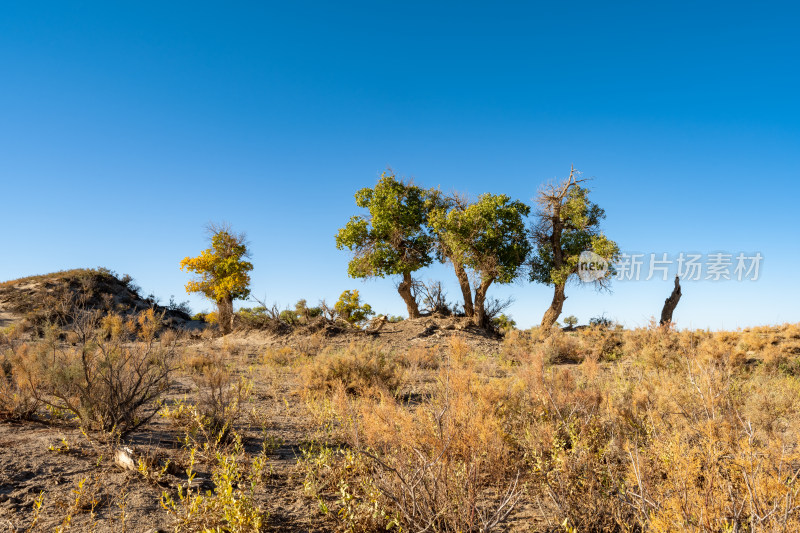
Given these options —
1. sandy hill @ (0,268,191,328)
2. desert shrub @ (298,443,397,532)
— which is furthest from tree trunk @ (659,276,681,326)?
sandy hill @ (0,268,191,328)

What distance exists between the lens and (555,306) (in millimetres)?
20391

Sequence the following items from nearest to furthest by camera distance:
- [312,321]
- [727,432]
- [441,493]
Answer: [441,493], [727,432], [312,321]

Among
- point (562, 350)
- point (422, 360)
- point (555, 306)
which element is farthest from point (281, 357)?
point (555, 306)

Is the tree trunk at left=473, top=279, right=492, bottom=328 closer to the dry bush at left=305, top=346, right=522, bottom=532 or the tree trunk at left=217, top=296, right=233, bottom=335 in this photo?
the tree trunk at left=217, top=296, right=233, bottom=335

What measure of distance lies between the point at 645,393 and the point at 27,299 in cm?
3196

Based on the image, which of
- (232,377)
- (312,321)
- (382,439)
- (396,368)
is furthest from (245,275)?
(382,439)

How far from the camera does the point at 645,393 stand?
19.4ft

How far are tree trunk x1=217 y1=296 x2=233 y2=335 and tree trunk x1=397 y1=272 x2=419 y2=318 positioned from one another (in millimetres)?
8641

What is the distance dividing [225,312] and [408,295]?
30.8 ft

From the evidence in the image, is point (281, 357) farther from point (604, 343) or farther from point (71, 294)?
point (71, 294)

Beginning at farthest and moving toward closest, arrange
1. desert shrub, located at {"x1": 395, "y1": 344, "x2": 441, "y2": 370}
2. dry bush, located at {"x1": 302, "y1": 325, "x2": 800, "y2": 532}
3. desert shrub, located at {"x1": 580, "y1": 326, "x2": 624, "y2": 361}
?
desert shrub, located at {"x1": 580, "y1": 326, "x2": 624, "y2": 361}
desert shrub, located at {"x1": 395, "y1": 344, "x2": 441, "y2": 370}
dry bush, located at {"x1": 302, "y1": 325, "x2": 800, "y2": 532}

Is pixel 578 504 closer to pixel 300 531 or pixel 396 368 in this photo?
pixel 300 531

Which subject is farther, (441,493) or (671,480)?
(671,480)

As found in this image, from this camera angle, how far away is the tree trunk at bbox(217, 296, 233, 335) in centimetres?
2209
